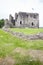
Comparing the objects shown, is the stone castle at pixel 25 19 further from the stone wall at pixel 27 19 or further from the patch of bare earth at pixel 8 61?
the patch of bare earth at pixel 8 61

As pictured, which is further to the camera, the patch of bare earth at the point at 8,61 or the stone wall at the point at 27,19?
the stone wall at the point at 27,19

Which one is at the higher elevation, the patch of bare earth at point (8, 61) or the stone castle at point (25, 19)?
the patch of bare earth at point (8, 61)

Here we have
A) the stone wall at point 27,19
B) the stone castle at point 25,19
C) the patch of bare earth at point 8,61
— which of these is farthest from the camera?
the stone wall at point 27,19

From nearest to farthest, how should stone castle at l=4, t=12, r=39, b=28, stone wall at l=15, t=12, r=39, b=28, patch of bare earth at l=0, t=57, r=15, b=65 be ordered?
patch of bare earth at l=0, t=57, r=15, b=65, stone castle at l=4, t=12, r=39, b=28, stone wall at l=15, t=12, r=39, b=28

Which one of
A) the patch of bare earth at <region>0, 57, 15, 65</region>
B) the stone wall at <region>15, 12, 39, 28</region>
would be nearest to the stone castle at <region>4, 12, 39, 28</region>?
the stone wall at <region>15, 12, 39, 28</region>

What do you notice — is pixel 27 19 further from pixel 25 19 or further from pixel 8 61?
pixel 8 61

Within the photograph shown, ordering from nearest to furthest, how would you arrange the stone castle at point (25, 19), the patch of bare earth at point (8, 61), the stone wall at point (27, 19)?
1. the patch of bare earth at point (8, 61)
2. the stone castle at point (25, 19)
3. the stone wall at point (27, 19)

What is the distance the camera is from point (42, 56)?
21734 mm

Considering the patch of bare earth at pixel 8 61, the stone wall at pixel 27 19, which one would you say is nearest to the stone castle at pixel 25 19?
the stone wall at pixel 27 19

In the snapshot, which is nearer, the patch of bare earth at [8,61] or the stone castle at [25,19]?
the patch of bare earth at [8,61]

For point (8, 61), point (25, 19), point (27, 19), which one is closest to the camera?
point (8, 61)

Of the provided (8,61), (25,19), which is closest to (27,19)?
(25,19)

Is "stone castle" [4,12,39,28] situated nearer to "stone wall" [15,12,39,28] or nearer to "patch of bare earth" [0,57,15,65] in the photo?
"stone wall" [15,12,39,28]

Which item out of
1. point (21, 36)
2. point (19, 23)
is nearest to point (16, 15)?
point (19, 23)
